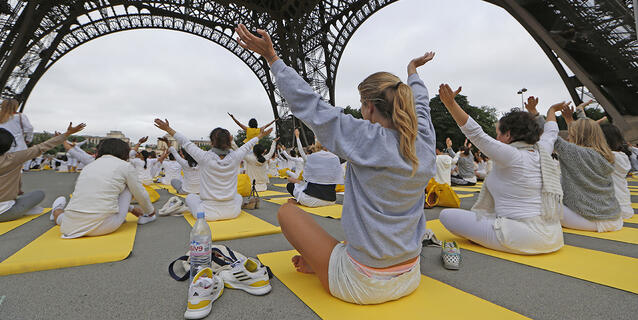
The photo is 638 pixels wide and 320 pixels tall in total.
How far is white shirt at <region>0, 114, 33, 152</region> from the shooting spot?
487 centimetres

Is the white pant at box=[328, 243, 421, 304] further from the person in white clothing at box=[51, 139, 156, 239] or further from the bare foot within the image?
the person in white clothing at box=[51, 139, 156, 239]

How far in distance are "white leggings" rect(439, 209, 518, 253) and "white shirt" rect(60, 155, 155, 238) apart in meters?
3.49

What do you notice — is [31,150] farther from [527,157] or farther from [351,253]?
[527,157]

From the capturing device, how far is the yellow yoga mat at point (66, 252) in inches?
86.7

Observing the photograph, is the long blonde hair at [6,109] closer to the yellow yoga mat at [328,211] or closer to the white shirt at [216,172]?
the white shirt at [216,172]

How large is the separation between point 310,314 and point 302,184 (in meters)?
4.46

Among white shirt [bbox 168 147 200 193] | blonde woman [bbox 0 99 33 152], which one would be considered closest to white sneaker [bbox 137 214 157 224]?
blonde woman [bbox 0 99 33 152]

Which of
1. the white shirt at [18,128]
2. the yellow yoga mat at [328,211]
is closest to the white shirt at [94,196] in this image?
the yellow yoga mat at [328,211]

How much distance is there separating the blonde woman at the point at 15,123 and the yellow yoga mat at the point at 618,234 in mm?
8288

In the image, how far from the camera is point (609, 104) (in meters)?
13.7

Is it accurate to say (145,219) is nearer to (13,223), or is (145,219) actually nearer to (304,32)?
(13,223)

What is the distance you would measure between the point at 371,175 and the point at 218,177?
3.20m

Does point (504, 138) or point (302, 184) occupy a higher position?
point (504, 138)

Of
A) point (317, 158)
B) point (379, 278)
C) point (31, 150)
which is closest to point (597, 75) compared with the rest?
point (317, 158)
